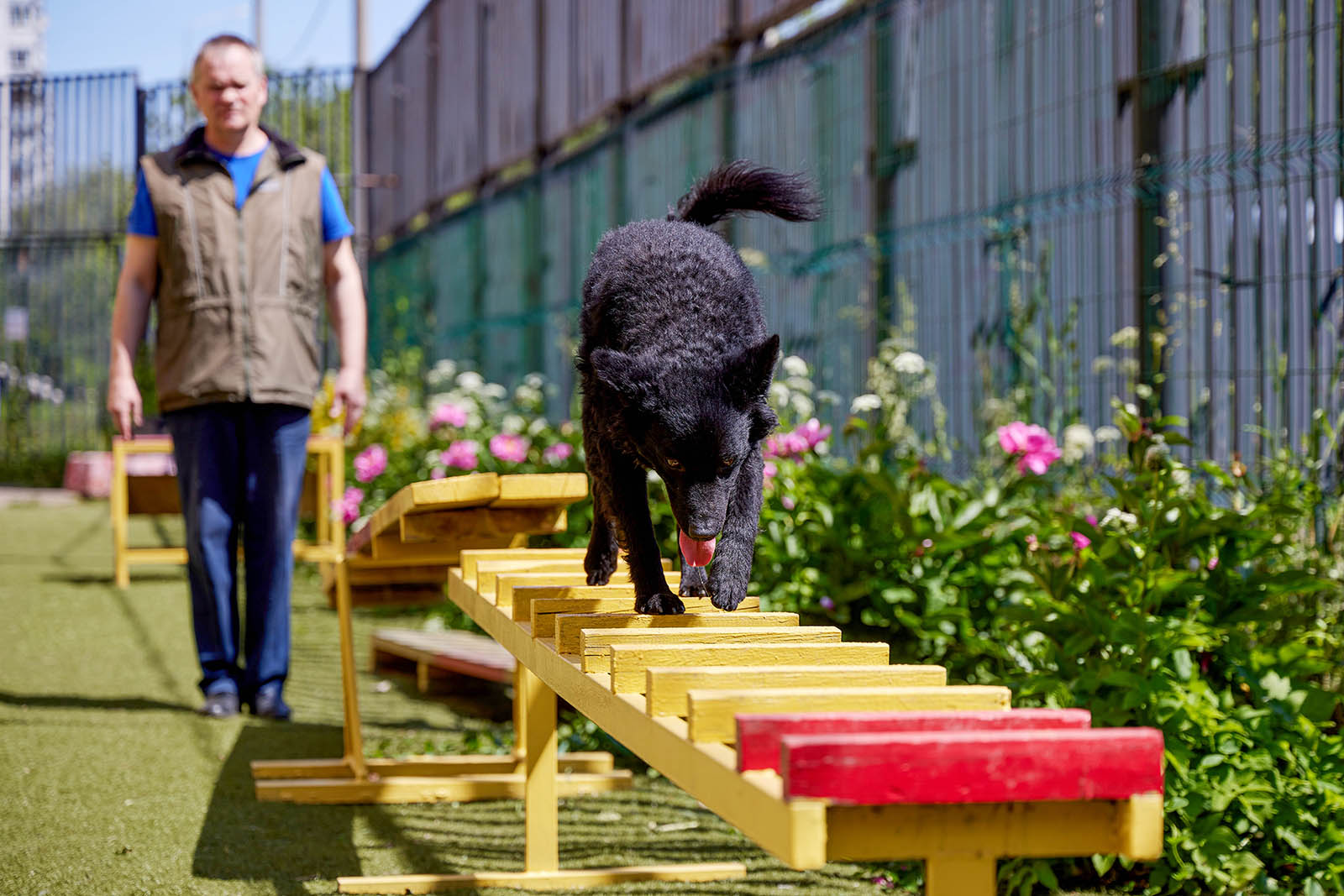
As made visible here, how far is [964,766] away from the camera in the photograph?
1.47 metres

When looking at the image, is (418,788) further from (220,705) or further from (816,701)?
(816,701)

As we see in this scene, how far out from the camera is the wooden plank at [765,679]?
6.12ft

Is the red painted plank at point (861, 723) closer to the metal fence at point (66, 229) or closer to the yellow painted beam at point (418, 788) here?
the yellow painted beam at point (418, 788)

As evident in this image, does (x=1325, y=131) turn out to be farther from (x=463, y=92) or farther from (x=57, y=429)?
(x=57, y=429)

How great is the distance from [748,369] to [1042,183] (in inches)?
141

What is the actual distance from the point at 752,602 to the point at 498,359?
31.6 ft

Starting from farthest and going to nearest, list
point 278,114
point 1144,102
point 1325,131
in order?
point 278,114 → point 1144,102 → point 1325,131

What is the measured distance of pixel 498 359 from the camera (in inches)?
470

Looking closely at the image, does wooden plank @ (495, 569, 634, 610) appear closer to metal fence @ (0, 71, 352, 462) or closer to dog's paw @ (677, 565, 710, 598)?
dog's paw @ (677, 565, 710, 598)

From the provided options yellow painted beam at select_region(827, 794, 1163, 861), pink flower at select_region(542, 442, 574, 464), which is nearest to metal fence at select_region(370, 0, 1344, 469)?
pink flower at select_region(542, 442, 574, 464)

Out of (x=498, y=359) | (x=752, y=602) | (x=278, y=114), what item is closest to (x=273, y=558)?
(x=752, y=602)

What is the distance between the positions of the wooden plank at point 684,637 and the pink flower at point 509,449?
173 inches

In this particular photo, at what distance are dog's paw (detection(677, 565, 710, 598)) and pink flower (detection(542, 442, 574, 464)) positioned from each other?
3.41m

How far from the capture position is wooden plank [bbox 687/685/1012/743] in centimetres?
173
